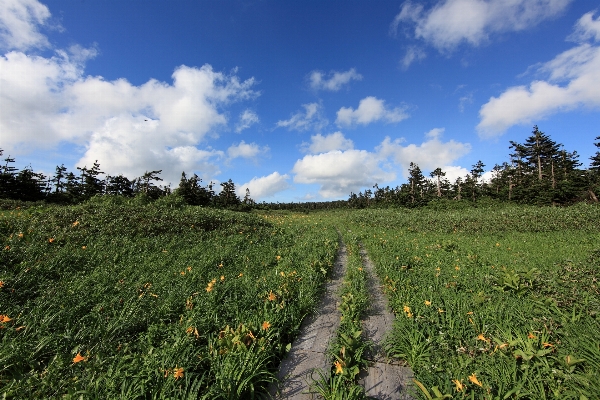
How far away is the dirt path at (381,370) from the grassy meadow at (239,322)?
0.50ft

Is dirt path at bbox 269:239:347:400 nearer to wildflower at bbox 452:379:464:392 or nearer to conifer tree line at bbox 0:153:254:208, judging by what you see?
wildflower at bbox 452:379:464:392

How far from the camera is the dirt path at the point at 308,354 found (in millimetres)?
2648

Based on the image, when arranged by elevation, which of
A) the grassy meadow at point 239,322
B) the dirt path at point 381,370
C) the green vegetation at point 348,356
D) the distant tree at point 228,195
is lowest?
Answer: the dirt path at point 381,370

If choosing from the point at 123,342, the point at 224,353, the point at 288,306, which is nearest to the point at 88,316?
the point at 123,342

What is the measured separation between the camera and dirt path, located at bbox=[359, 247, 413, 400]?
2.63 m

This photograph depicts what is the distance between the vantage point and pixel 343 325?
152 inches

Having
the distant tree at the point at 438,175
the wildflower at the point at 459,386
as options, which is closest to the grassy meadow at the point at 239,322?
the wildflower at the point at 459,386

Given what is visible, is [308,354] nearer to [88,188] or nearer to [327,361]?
[327,361]

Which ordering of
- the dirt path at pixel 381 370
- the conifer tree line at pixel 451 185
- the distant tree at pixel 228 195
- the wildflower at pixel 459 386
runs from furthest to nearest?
the distant tree at pixel 228 195
the conifer tree line at pixel 451 185
the dirt path at pixel 381 370
the wildflower at pixel 459 386

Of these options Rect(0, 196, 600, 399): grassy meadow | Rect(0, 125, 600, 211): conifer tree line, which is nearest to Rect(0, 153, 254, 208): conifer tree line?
Rect(0, 125, 600, 211): conifer tree line

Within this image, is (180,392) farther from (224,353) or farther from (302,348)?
(302,348)

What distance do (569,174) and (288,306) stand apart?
43560 millimetres

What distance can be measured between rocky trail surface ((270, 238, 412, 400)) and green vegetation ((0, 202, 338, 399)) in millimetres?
192

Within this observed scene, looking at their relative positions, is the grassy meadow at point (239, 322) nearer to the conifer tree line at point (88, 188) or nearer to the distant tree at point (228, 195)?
the conifer tree line at point (88, 188)
